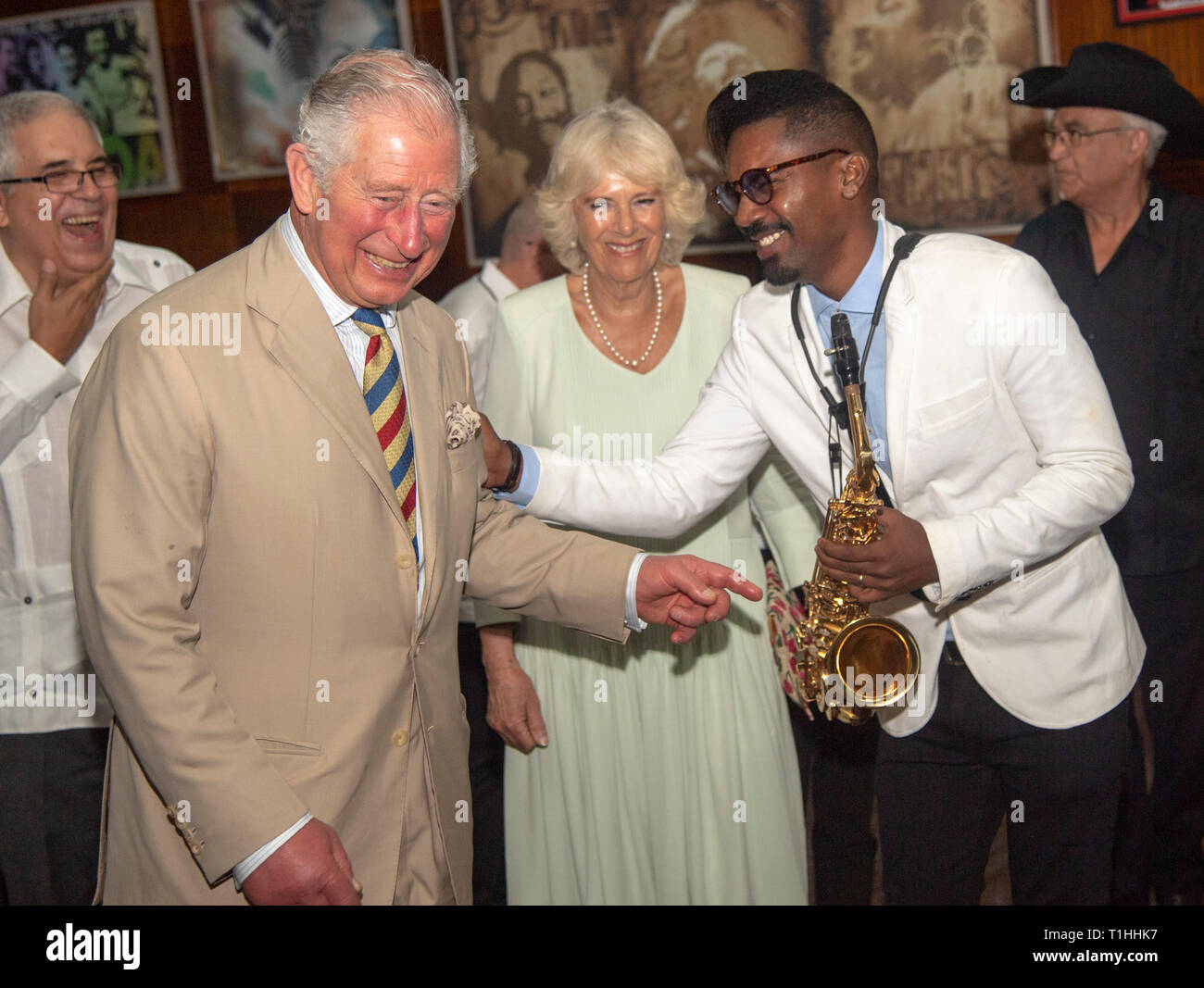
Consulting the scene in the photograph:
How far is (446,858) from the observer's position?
7.39 ft

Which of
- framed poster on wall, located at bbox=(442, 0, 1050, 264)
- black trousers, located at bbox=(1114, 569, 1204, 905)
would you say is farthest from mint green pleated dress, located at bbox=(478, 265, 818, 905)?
framed poster on wall, located at bbox=(442, 0, 1050, 264)

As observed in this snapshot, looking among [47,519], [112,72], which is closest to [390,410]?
[47,519]

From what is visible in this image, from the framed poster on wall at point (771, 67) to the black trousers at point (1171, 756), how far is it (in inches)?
64.7

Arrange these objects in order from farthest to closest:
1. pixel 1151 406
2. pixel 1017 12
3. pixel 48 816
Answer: pixel 1017 12 < pixel 1151 406 < pixel 48 816

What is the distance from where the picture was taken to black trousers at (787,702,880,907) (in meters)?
3.71

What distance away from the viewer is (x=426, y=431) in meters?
2.23

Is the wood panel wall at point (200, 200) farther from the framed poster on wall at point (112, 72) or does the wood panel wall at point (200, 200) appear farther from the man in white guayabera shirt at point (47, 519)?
the man in white guayabera shirt at point (47, 519)

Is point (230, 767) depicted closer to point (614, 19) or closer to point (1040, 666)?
point (1040, 666)

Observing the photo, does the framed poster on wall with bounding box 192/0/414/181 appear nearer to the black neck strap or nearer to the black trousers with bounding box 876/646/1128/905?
the black neck strap

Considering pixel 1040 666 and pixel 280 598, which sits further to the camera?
pixel 1040 666

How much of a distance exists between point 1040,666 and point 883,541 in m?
0.49

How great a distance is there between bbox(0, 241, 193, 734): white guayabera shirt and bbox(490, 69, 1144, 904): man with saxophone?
1278 millimetres

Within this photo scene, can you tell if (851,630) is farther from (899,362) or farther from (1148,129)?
(1148,129)
